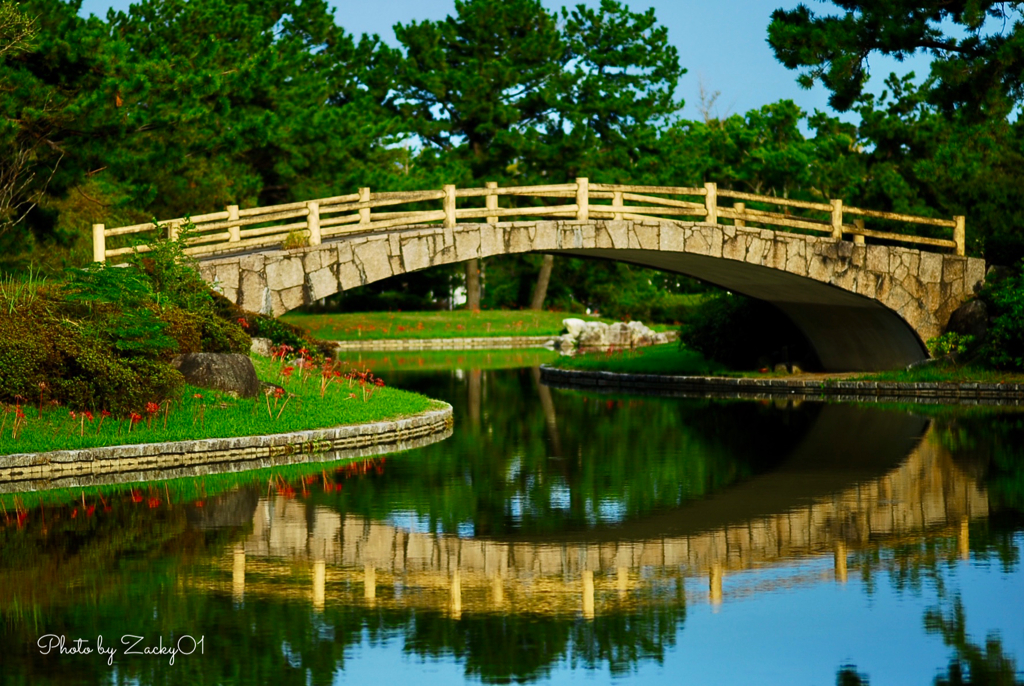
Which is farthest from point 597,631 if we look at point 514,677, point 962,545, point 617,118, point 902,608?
point 617,118

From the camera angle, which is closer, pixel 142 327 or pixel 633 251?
pixel 142 327

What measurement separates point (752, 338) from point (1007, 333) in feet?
24.1

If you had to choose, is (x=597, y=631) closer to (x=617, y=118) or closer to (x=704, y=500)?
(x=704, y=500)

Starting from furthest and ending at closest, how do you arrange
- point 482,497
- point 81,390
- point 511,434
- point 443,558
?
point 511,434 → point 81,390 → point 482,497 → point 443,558

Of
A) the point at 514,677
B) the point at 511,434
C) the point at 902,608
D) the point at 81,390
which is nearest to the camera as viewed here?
the point at 514,677

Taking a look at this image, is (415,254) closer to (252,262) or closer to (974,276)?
(252,262)

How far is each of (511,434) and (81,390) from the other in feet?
24.4

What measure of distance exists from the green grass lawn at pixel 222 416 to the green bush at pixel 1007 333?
1322 centimetres

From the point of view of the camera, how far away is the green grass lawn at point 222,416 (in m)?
17.3

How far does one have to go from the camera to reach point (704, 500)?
48.8ft

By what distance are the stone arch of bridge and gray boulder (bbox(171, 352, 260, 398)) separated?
3588mm

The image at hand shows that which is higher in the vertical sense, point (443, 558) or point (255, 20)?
point (255, 20)

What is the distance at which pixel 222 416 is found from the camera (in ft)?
63.4

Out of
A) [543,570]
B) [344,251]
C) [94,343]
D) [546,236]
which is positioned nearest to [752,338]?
[546,236]
